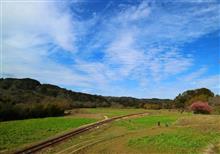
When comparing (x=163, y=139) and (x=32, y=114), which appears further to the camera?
(x=32, y=114)

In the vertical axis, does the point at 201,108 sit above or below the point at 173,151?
above

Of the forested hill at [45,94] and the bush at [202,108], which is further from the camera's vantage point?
the forested hill at [45,94]

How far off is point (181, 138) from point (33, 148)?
12.7m

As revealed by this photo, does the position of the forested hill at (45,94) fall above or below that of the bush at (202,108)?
above

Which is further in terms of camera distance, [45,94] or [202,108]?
[45,94]

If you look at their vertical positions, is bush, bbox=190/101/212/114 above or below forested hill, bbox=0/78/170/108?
below

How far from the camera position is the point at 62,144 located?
25.9 metres

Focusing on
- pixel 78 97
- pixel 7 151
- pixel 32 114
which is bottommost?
pixel 7 151

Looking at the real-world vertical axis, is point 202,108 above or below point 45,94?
below

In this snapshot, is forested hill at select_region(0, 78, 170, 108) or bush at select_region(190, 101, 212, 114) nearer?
bush at select_region(190, 101, 212, 114)

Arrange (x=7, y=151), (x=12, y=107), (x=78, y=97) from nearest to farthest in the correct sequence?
1. (x=7, y=151)
2. (x=12, y=107)
3. (x=78, y=97)

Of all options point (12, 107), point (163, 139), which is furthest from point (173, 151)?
point (12, 107)

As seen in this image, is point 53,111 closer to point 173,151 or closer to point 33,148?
point 33,148

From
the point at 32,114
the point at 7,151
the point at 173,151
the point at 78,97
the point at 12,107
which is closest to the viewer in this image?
the point at 173,151
